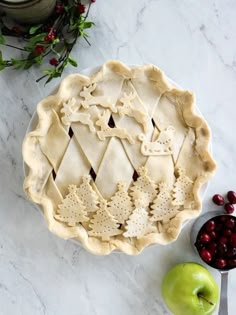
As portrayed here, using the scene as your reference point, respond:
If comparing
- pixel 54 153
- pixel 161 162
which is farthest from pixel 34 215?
pixel 161 162

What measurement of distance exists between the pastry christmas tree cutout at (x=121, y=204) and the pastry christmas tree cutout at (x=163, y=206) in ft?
0.23

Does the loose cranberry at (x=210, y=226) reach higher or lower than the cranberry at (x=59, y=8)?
lower

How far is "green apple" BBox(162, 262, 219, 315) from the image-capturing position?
1683mm

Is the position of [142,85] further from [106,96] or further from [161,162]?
[161,162]

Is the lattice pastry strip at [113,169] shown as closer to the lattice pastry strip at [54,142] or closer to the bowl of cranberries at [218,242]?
the lattice pastry strip at [54,142]

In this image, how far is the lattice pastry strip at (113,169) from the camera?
62.5 inches

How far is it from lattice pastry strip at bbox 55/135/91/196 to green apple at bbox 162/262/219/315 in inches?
17.0

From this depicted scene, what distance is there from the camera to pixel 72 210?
1.60 m

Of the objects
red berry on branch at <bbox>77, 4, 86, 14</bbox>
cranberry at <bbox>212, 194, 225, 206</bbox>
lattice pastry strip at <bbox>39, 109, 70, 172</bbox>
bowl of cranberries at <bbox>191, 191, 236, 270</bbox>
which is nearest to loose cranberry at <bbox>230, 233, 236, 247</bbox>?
bowl of cranberries at <bbox>191, 191, 236, 270</bbox>

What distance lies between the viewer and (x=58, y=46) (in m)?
1.76

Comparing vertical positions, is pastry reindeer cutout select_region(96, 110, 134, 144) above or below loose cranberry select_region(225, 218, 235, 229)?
above

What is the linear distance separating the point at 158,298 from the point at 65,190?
0.50 m

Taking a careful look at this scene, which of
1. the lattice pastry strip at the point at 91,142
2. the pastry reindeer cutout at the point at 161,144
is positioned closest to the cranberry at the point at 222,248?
the pastry reindeer cutout at the point at 161,144

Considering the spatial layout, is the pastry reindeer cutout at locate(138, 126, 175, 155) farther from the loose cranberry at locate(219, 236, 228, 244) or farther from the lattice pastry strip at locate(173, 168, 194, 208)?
the loose cranberry at locate(219, 236, 228, 244)
